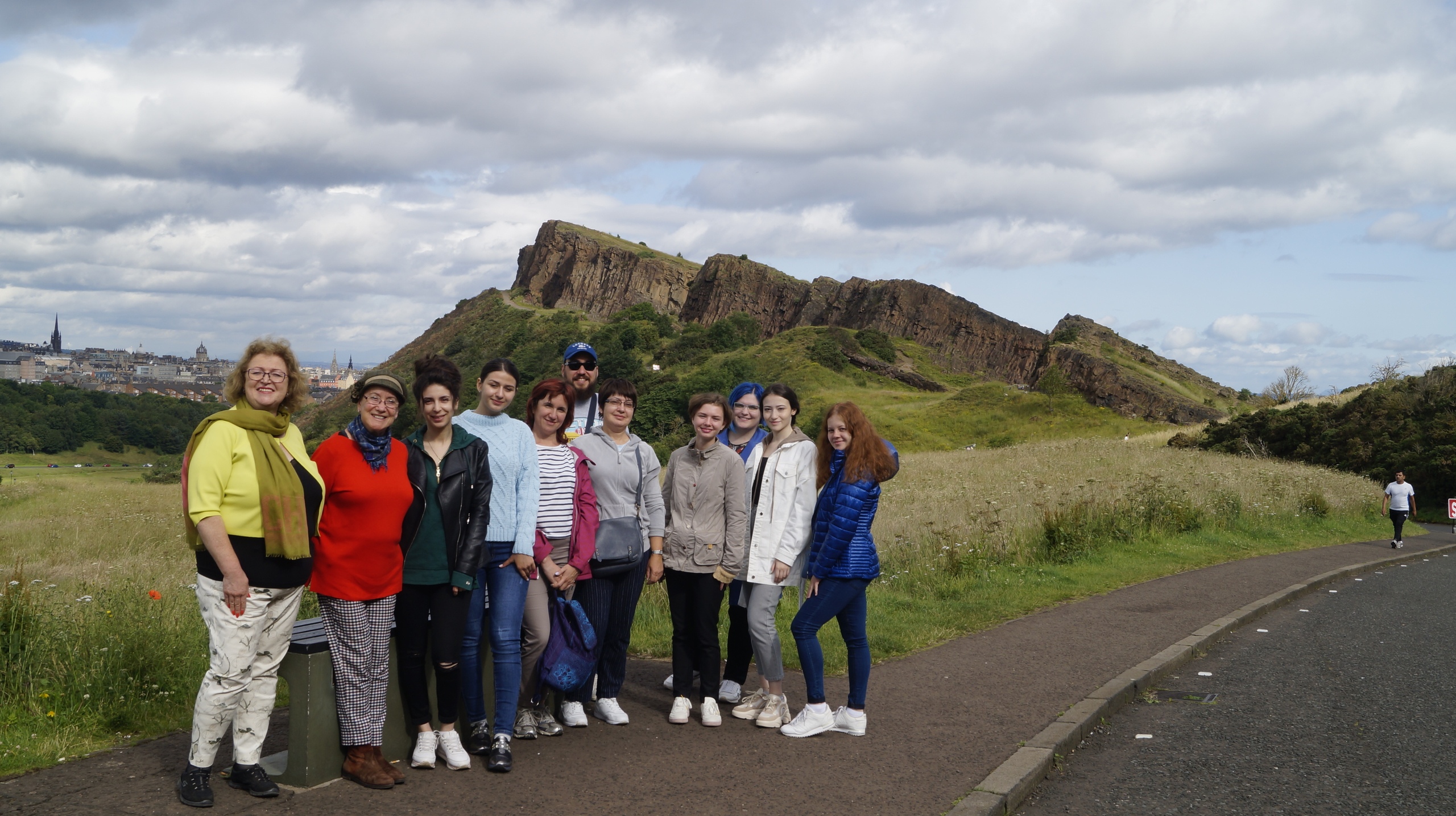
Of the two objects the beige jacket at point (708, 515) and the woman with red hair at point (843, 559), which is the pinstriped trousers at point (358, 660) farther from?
the woman with red hair at point (843, 559)

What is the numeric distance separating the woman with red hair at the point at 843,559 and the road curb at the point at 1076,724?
0.97 meters

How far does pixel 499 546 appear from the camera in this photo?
495 cm

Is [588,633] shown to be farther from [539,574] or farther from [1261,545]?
[1261,545]

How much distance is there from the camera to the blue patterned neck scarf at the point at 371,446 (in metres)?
4.52

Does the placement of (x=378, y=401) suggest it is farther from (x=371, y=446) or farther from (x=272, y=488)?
(x=272, y=488)

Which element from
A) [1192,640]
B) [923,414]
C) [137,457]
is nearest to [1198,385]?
[923,414]

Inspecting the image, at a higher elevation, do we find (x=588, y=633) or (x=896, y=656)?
(x=588, y=633)

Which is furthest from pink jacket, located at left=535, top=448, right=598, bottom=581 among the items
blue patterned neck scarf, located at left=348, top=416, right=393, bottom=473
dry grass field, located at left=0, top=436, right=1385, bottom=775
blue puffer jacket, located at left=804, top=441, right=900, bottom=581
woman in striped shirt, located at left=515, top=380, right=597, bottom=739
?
dry grass field, located at left=0, top=436, right=1385, bottom=775

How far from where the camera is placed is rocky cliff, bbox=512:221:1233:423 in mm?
57406

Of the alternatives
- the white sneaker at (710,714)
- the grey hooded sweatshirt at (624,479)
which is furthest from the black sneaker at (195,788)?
the white sneaker at (710,714)

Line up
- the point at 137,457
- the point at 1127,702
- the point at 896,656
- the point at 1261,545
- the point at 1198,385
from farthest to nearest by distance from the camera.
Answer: the point at 137,457, the point at 1198,385, the point at 1261,545, the point at 896,656, the point at 1127,702

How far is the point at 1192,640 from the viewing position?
8305 mm

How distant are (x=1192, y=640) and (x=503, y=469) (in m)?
6.36

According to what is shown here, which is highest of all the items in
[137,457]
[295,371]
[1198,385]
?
[1198,385]
